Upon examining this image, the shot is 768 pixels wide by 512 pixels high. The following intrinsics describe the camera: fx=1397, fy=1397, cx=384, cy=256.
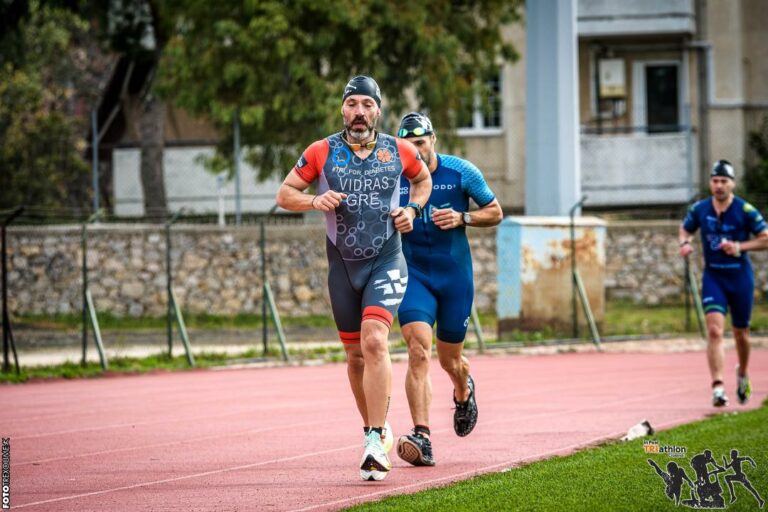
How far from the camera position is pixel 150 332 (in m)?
25.3

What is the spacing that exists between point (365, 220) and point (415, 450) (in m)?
1.54

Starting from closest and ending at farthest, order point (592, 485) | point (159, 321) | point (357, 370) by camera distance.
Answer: point (592, 485), point (357, 370), point (159, 321)

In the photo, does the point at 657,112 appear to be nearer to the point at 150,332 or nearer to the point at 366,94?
the point at 150,332

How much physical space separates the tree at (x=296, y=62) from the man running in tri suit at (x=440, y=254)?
61.4 feet

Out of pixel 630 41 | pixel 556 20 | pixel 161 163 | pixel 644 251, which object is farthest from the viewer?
pixel 630 41

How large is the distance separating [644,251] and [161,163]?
37.4 feet

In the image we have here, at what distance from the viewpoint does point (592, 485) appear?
7.79 meters

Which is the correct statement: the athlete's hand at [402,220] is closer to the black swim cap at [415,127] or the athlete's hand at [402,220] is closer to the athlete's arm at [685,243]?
the black swim cap at [415,127]

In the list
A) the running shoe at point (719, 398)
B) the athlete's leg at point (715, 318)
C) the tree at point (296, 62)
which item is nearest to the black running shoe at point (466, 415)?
the running shoe at point (719, 398)

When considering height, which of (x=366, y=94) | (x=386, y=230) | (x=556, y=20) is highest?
(x=556, y=20)

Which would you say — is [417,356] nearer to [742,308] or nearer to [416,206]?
[416,206]

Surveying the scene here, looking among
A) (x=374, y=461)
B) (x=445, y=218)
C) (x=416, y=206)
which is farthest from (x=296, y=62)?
(x=374, y=461)

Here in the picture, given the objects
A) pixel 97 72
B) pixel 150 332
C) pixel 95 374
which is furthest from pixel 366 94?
pixel 97 72

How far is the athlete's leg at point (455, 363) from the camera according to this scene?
970 centimetres
